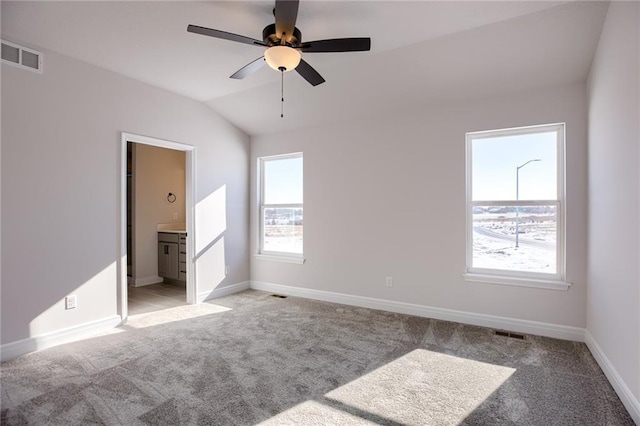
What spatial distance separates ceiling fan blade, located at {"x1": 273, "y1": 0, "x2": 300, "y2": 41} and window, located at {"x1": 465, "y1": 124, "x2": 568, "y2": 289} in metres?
2.46

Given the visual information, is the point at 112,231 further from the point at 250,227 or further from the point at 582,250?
the point at 582,250

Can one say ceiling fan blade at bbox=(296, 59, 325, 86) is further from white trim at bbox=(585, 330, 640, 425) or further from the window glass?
white trim at bbox=(585, 330, 640, 425)

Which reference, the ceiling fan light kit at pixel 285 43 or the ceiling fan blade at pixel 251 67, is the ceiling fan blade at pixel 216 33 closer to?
the ceiling fan light kit at pixel 285 43

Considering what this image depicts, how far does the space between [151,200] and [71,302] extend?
2.75 metres

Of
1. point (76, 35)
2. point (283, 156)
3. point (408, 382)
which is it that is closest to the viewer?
point (408, 382)

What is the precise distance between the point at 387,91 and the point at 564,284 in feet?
8.89

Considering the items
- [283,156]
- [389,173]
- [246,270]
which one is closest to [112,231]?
[246,270]

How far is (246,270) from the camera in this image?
17.4 ft

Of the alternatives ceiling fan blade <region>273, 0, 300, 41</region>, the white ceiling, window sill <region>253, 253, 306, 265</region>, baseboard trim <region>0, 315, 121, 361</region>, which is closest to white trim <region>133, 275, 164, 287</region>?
window sill <region>253, 253, 306, 265</region>

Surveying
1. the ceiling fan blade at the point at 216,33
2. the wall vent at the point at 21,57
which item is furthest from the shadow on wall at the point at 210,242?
the ceiling fan blade at the point at 216,33

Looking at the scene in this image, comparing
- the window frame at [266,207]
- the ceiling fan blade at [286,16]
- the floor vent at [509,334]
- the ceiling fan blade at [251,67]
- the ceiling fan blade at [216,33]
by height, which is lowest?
the floor vent at [509,334]

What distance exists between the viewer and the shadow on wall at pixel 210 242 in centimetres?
451

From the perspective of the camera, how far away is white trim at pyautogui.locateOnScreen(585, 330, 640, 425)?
196cm

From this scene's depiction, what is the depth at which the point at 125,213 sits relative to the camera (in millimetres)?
3670
